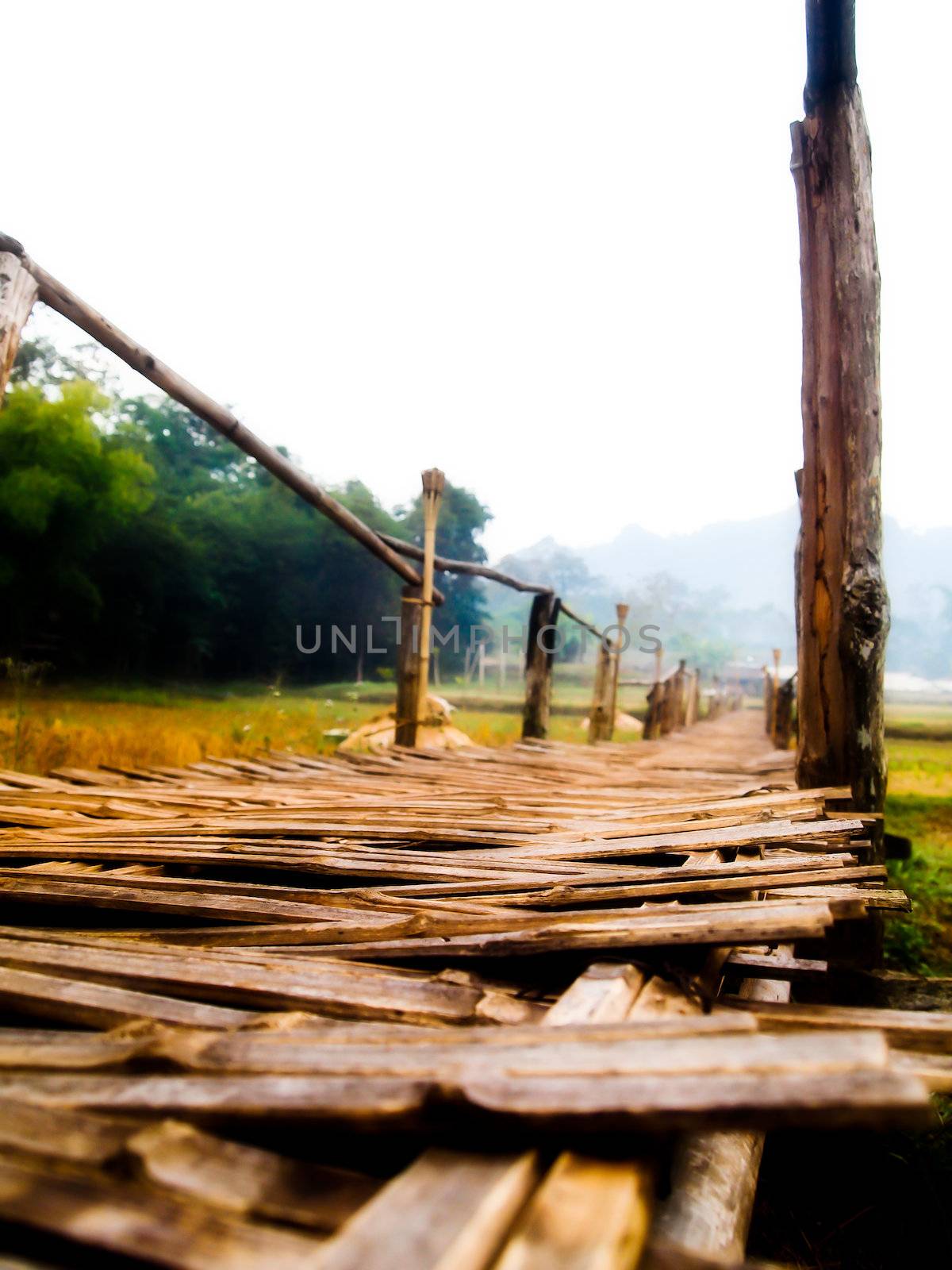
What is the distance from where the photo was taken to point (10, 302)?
2.35 metres

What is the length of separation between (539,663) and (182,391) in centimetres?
410

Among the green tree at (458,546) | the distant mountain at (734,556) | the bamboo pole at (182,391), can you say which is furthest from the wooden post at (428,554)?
the distant mountain at (734,556)

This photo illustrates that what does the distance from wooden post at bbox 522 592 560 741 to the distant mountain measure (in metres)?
87.5

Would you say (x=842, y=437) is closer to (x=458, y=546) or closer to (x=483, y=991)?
(x=483, y=991)

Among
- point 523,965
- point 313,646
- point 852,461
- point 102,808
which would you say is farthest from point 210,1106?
point 313,646

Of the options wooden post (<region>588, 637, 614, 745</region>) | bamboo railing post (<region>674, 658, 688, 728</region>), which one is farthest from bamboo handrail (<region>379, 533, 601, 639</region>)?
bamboo railing post (<region>674, 658, 688, 728</region>)

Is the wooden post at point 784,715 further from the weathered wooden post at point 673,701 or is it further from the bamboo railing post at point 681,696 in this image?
the bamboo railing post at point 681,696

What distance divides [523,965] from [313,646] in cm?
1369

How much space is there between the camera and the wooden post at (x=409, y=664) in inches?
195

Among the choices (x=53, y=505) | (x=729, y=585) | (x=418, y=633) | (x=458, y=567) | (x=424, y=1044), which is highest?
(x=729, y=585)

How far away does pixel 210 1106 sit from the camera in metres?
0.68

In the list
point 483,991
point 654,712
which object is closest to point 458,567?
point 483,991

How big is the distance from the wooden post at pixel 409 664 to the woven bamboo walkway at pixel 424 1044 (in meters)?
2.88

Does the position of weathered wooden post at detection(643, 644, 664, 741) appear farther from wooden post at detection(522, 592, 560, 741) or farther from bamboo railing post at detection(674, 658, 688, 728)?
wooden post at detection(522, 592, 560, 741)
